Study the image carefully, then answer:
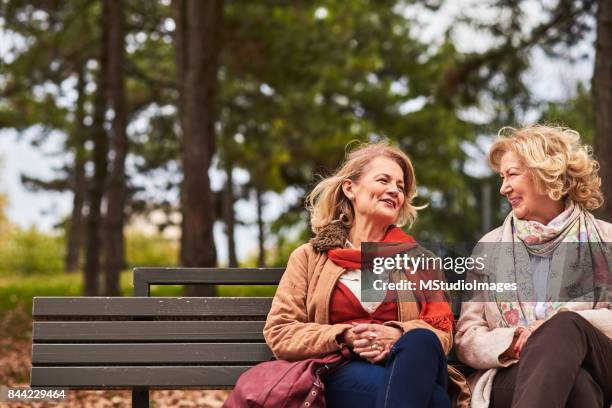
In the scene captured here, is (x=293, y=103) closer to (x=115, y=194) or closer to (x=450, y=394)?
(x=115, y=194)

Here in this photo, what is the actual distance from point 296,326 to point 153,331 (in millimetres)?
900

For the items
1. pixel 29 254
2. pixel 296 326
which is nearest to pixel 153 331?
pixel 296 326

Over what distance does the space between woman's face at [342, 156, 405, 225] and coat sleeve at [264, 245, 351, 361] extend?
347 mm

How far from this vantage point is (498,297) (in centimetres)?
412

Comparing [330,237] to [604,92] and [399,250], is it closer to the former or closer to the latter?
[399,250]

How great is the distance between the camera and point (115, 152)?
1237cm

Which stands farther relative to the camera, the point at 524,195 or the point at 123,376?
the point at 123,376

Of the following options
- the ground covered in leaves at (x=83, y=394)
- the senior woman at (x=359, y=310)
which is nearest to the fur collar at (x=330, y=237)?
the senior woman at (x=359, y=310)

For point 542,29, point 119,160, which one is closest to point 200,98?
point 119,160

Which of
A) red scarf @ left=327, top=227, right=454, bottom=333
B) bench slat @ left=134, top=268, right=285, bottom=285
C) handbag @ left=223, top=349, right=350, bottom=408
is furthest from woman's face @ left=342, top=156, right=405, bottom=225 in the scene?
handbag @ left=223, top=349, right=350, bottom=408

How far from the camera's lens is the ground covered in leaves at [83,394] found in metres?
6.53

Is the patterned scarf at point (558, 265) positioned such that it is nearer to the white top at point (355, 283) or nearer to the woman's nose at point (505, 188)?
the woman's nose at point (505, 188)

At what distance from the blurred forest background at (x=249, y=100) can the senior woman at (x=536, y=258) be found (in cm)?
44

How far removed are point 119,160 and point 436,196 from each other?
1766cm
